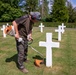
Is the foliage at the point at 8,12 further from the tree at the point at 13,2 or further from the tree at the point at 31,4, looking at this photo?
the tree at the point at 31,4

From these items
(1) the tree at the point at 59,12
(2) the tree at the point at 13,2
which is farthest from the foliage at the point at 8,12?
(1) the tree at the point at 59,12

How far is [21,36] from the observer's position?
19.2 ft

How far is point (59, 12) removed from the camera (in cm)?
4397

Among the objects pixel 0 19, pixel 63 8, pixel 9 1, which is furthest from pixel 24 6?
pixel 63 8

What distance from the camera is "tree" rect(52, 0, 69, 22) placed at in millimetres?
43516

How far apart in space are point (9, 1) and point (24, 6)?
7.18 metres

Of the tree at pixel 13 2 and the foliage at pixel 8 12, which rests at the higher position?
the tree at pixel 13 2

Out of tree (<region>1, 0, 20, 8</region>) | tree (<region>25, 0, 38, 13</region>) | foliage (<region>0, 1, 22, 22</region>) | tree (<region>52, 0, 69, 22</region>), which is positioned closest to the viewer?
tree (<region>52, 0, 69, 22</region>)

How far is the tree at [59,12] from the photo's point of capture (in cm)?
4352

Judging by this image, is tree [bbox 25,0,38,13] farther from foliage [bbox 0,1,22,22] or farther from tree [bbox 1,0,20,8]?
foliage [bbox 0,1,22,22]

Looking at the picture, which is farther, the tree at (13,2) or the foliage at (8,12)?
the tree at (13,2)

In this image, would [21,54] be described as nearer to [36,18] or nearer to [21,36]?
[21,36]

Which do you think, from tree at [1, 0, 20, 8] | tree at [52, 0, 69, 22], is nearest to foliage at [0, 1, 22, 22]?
tree at [1, 0, 20, 8]

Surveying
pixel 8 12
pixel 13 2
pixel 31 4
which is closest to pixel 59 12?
pixel 8 12
